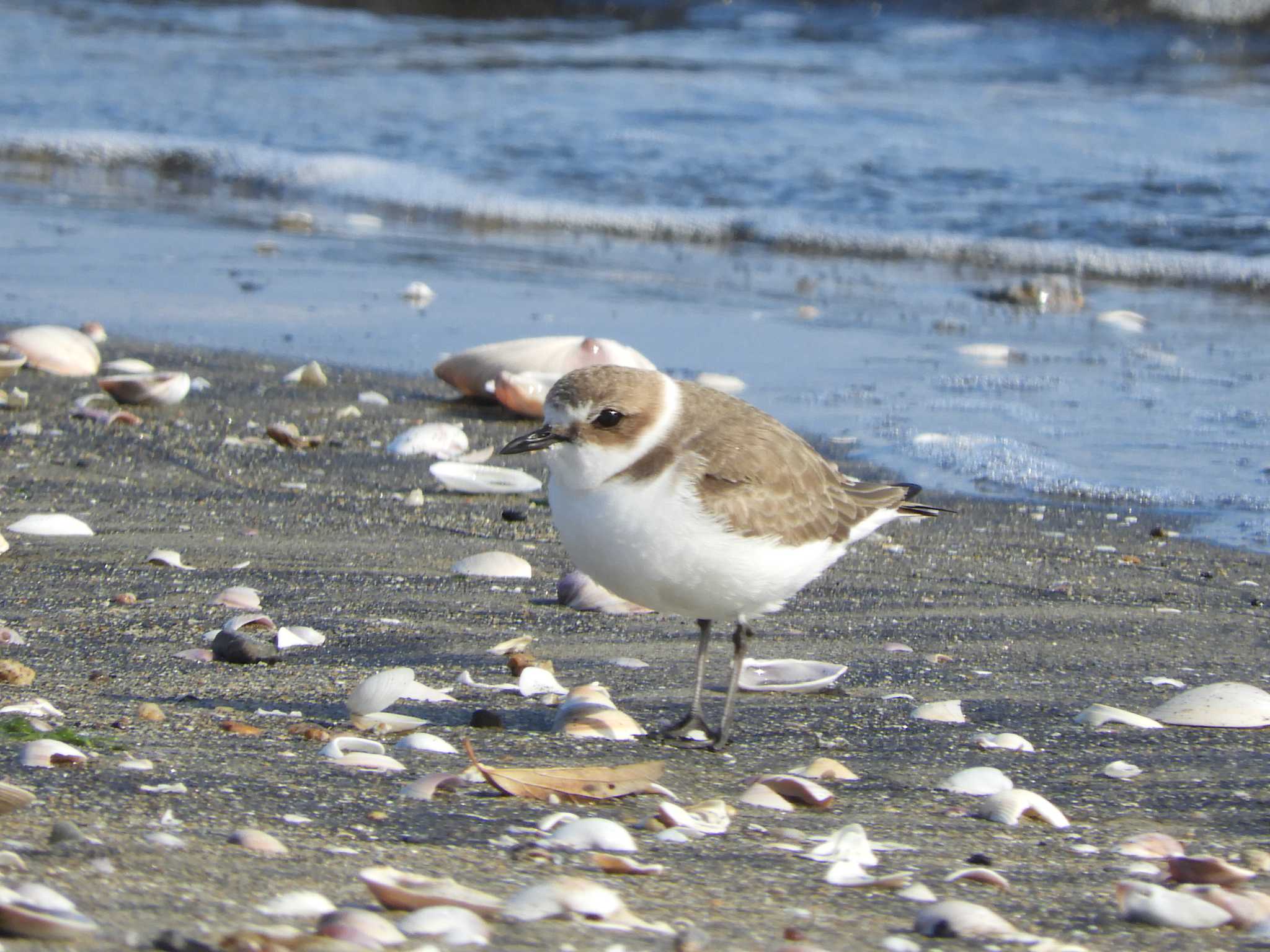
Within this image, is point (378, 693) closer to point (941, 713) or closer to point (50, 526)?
point (941, 713)

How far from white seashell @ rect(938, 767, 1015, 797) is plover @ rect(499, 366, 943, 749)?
461 millimetres

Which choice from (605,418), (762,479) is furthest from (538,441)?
(762,479)

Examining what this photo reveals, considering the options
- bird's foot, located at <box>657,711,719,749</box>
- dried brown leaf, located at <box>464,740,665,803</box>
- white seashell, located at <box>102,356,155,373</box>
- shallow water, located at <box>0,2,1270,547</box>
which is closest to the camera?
dried brown leaf, located at <box>464,740,665,803</box>

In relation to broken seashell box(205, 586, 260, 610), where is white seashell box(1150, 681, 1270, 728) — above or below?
above

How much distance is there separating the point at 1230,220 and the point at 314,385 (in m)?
6.56

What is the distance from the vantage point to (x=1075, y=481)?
217 inches

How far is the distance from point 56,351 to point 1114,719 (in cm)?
431

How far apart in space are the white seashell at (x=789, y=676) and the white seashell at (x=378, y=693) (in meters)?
0.72

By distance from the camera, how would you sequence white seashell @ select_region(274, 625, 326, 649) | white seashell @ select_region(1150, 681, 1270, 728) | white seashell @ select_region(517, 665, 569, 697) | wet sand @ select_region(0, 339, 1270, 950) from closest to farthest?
wet sand @ select_region(0, 339, 1270, 950)
white seashell @ select_region(1150, 681, 1270, 728)
white seashell @ select_region(517, 665, 569, 697)
white seashell @ select_region(274, 625, 326, 649)

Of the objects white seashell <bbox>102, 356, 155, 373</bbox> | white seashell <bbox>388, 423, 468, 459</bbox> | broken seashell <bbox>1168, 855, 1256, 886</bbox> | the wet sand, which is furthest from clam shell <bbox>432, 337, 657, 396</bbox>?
broken seashell <bbox>1168, 855, 1256, 886</bbox>

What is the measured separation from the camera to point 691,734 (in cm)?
320

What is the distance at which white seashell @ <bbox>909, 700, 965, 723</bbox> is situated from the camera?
132 inches

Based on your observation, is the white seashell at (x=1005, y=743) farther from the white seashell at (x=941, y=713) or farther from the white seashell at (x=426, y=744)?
the white seashell at (x=426, y=744)

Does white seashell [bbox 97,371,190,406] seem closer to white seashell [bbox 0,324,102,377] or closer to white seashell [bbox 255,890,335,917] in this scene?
white seashell [bbox 0,324,102,377]
